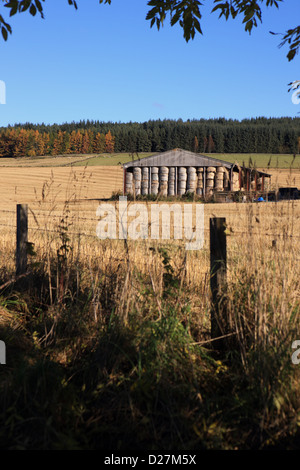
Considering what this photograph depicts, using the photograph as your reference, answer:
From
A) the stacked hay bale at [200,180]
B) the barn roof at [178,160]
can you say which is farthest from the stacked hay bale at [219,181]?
the stacked hay bale at [200,180]

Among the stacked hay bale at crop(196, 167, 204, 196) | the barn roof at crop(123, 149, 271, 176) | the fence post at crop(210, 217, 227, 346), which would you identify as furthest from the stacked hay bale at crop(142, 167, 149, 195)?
the fence post at crop(210, 217, 227, 346)

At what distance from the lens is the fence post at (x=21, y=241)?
5.27 meters

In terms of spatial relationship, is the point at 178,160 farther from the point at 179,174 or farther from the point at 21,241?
the point at 21,241

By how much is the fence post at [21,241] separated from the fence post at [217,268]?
2.44 meters

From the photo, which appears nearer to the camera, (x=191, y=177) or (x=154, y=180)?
(x=191, y=177)

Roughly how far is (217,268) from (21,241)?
2596 millimetres

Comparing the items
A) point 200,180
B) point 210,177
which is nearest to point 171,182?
point 200,180

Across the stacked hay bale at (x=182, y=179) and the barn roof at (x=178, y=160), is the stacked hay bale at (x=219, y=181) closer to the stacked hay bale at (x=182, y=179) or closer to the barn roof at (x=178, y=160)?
the barn roof at (x=178, y=160)

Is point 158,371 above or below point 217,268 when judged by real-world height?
below

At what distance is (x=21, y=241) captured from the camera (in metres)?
5.37

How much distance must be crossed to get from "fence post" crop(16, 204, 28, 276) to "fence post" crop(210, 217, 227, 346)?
2438 millimetres
